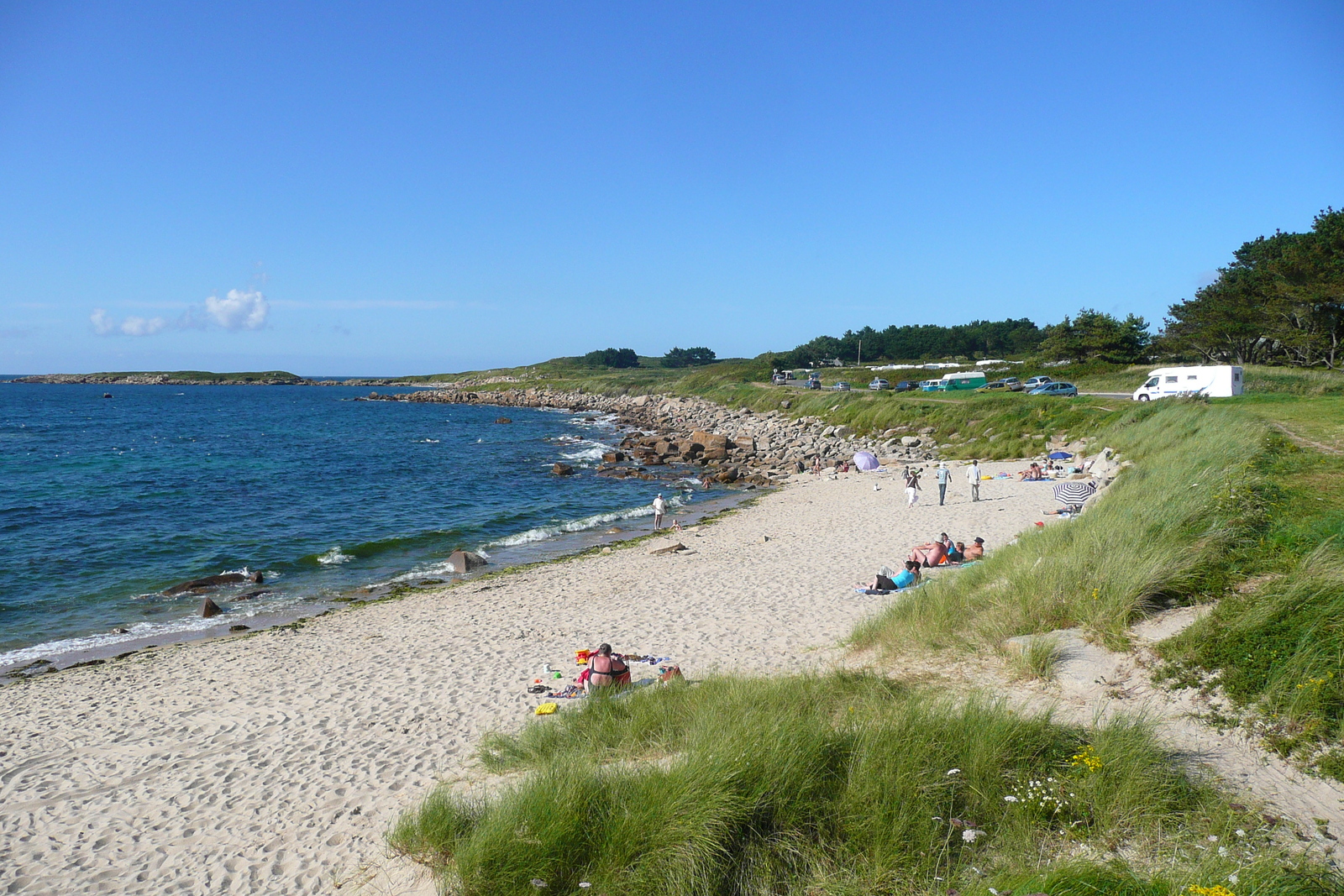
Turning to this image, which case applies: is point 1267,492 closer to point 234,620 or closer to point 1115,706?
point 1115,706

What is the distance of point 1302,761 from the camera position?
5.31m

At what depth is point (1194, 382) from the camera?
102 ft

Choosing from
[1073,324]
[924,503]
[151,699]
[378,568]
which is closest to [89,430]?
[378,568]

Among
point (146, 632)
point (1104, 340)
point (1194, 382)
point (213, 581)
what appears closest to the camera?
point (146, 632)

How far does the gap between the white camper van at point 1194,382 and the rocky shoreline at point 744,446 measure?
10.0 metres

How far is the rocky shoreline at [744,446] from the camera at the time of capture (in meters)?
36.6

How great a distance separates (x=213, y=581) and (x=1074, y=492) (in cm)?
2338

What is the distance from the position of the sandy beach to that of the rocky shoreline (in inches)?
641

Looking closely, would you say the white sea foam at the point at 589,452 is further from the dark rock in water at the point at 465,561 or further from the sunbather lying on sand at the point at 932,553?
the sunbather lying on sand at the point at 932,553

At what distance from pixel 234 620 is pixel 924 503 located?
67.7 feet

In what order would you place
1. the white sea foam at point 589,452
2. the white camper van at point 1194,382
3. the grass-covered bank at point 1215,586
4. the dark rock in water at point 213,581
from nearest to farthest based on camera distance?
the grass-covered bank at point 1215,586 → the dark rock in water at point 213,581 → the white camper van at point 1194,382 → the white sea foam at point 589,452

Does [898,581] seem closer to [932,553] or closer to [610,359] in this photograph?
[932,553]

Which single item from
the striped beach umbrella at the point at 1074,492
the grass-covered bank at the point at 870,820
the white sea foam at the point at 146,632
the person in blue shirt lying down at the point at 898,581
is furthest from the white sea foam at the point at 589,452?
the grass-covered bank at the point at 870,820

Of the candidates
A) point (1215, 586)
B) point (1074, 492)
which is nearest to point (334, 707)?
point (1215, 586)
